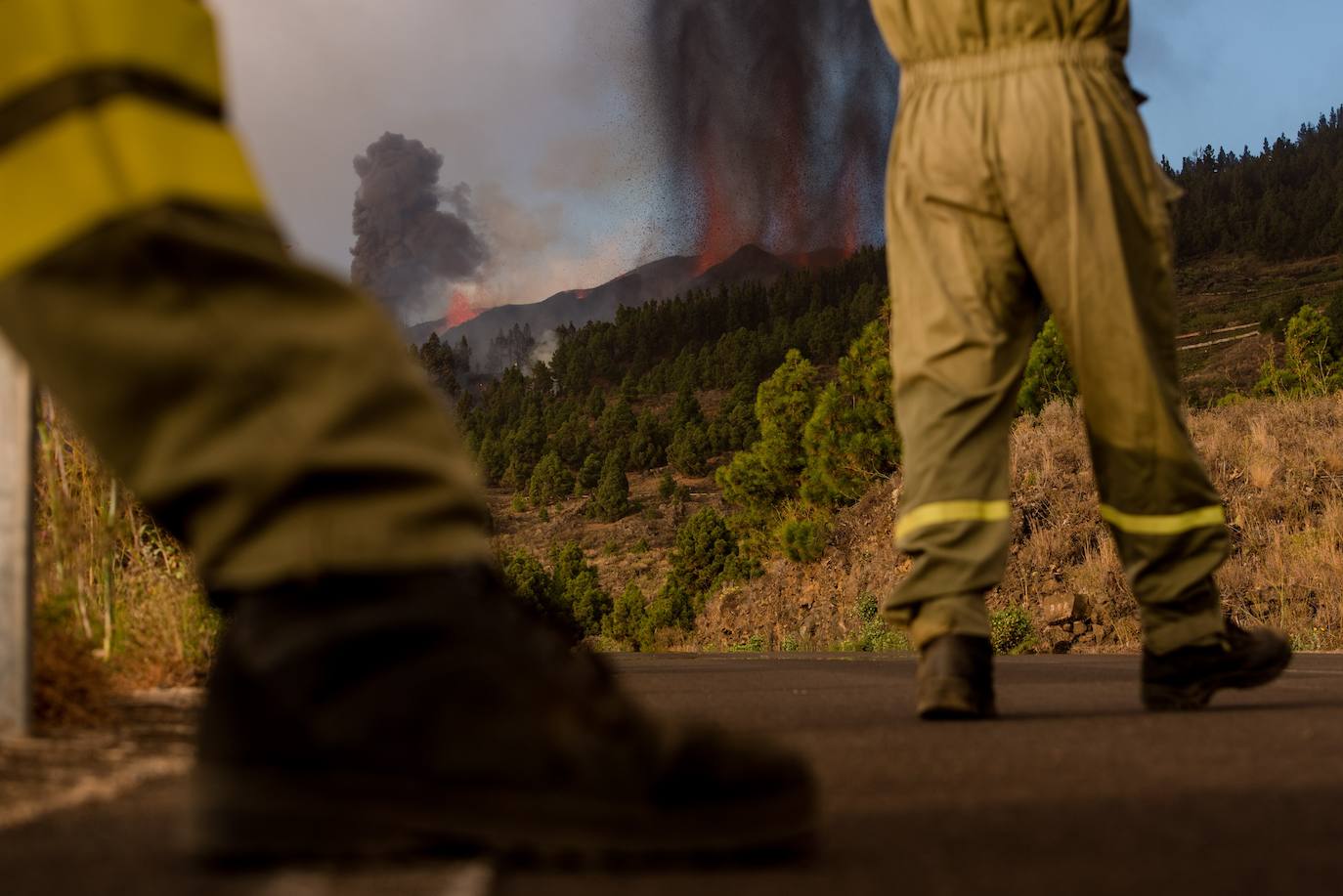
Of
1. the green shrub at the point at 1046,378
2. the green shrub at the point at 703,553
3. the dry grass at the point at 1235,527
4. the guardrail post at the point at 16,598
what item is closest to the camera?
the guardrail post at the point at 16,598

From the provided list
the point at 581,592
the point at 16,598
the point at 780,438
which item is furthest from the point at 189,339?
the point at 581,592

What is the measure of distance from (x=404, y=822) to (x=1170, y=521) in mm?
2395

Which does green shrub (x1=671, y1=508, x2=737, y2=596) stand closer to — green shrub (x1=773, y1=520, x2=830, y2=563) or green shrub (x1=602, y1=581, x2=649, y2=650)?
green shrub (x1=602, y1=581, x2=649, y2=650)

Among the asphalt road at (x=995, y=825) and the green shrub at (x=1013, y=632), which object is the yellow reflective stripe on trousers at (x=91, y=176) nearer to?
the asphalt road at (x=995, y=825)

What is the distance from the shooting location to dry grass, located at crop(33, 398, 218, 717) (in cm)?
332

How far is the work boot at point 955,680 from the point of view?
301 centimetres

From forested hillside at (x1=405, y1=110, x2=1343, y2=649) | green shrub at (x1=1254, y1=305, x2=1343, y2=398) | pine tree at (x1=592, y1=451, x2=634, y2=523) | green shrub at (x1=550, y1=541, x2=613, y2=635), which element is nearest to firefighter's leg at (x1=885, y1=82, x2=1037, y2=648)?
forested hillside at (x1=405, y1=110, x2=1343, y2=649)

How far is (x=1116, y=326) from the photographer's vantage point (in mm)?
3303

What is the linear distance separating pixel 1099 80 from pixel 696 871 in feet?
8.39

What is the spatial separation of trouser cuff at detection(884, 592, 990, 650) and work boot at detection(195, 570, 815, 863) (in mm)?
1785

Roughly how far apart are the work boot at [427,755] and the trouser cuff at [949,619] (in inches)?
70.3

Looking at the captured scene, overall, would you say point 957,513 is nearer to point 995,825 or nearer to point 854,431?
point 995,825

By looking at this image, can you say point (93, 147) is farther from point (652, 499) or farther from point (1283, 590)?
point (652, 499)

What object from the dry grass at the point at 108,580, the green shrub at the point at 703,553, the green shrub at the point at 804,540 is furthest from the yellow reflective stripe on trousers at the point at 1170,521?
the green shrub at the point at 703,553
